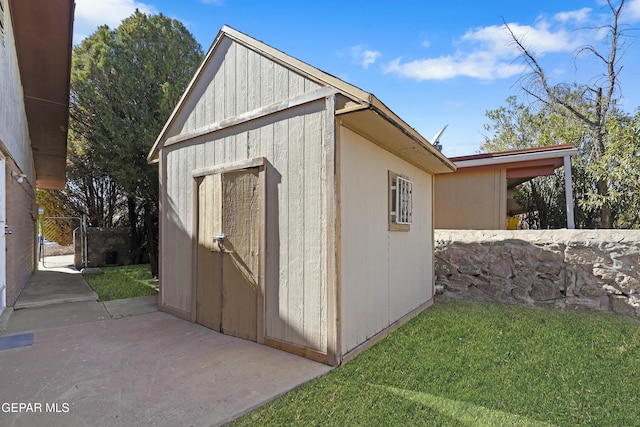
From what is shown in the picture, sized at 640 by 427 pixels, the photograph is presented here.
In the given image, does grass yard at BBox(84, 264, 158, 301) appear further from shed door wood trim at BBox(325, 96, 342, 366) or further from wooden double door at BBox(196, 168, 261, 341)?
shed door wood trim at BBox(325, 96, 342, 366)

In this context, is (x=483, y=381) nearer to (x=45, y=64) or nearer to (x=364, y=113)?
(x=364, y=113)

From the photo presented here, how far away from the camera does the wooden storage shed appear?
3.23 meters

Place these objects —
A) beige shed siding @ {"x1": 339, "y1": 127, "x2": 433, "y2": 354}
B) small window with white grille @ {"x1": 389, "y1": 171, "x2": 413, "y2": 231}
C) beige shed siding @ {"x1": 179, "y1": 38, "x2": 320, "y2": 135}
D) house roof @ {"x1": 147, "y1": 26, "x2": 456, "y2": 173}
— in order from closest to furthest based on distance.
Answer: house roof @ {"x1": 147, "y1": 26, "x2": 456, "y2": 173}
beige shed siding @ {"x1": 339, "y1": 127, "x2": 433, "y2": 354}
beige shed siding @ {"x1": 179, "y1": 38, "x2": 320, "y2": 135}
small window with white grille @ {"x1": 389, "y1": 171, "x2": 413, "y2": 231}

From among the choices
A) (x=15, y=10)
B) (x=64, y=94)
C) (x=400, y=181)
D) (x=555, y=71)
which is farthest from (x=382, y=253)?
(x=555, y=71)

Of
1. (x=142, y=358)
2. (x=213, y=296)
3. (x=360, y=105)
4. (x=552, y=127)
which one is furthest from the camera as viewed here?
(x=552, y=127)

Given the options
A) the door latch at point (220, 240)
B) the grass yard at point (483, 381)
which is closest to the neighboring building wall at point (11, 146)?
the door latch at point (220, 240)

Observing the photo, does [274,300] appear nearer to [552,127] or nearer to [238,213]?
[238,213]

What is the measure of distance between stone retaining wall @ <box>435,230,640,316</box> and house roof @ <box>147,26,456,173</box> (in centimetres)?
201

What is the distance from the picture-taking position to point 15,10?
571 centimetres

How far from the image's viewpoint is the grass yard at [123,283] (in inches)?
255

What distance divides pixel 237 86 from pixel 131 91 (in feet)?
21.5

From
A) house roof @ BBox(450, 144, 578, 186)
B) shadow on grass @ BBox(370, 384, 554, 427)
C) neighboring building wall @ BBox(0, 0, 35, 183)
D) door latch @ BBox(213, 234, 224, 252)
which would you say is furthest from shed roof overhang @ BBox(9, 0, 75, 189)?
house roof @ BBox(450, 144, 578, 186)

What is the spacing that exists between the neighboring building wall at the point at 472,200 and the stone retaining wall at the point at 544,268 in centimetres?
164

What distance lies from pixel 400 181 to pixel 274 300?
7.64 feet
